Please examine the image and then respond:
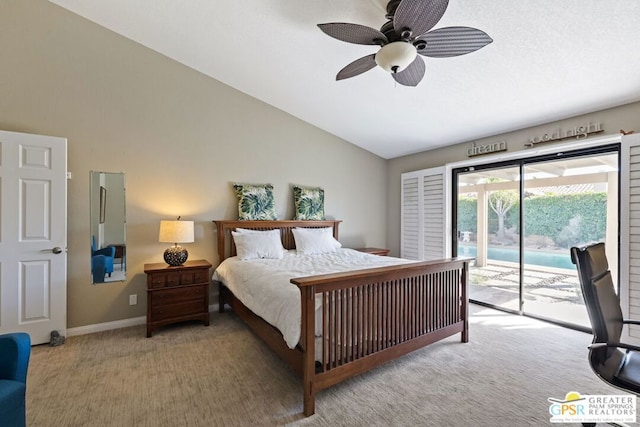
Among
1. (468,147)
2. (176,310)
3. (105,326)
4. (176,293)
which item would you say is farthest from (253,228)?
(468,147)

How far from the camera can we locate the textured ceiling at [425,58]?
2205mm

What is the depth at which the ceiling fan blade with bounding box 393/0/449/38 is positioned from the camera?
161 centimetres

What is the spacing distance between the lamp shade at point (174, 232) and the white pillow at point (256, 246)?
24.6 inches

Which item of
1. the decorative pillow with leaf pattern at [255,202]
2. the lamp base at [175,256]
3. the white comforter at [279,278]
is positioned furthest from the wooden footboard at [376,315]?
the decorative pillow with leaf pattern at [255,202]

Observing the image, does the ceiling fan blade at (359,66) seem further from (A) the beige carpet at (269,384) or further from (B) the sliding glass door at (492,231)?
(B) the sliding glass door at (492,231)

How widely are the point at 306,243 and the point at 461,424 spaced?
274 cm

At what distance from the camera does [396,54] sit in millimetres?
1904

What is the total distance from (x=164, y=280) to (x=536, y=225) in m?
4.83

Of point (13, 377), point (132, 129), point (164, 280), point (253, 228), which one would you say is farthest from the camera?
point (253, 228)

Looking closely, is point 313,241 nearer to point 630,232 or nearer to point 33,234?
point 33,234

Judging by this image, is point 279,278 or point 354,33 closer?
point 354,33

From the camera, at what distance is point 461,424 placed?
5.96ft

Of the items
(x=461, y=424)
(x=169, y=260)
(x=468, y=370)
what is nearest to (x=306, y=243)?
(x=169, y=260)

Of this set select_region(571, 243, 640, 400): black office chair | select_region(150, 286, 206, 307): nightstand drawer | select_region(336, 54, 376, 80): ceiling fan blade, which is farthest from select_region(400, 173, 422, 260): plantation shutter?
select_region(150, 286, 206, 307): nightstand drawer
